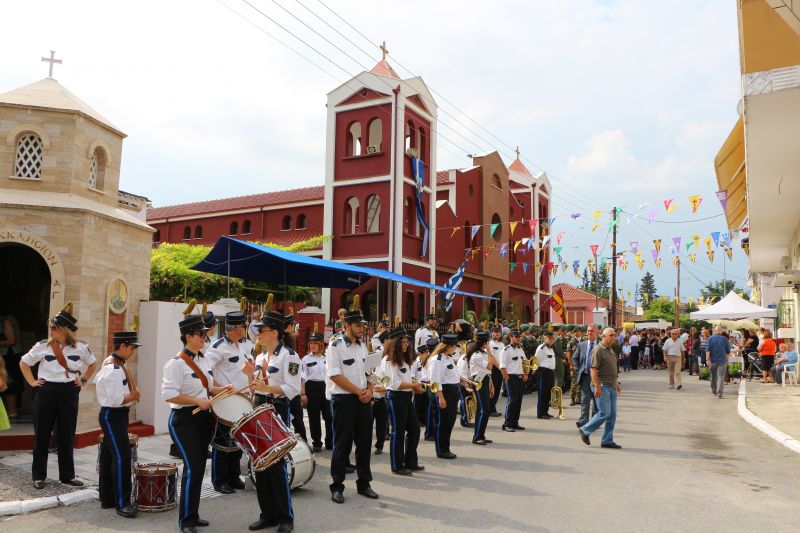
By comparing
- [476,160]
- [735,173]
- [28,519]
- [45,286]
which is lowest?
[28,519]

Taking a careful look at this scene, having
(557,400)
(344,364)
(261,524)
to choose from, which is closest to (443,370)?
(344,364)

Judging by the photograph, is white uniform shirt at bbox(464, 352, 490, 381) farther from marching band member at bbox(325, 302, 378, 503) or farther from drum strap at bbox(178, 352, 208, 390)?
drum strap at bbox(178, 352, 208, 390)

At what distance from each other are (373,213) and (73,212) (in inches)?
700

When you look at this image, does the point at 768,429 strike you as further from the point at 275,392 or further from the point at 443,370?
the point at 275,392

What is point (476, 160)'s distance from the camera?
113 feet

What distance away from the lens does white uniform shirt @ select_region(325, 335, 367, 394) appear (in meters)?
7.20

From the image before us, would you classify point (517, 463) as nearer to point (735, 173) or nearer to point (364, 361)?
point (364, 361)

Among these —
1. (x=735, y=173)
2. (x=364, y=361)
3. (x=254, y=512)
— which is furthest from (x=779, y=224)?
(x=254, y=512)

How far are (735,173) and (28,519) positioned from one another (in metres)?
14.4

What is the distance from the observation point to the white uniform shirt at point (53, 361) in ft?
25.2

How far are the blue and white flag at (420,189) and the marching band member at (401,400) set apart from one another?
19.1 meters

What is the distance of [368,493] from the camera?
7.17 metres

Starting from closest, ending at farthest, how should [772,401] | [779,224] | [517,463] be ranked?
[517,463] < [772,401] < [779,224]

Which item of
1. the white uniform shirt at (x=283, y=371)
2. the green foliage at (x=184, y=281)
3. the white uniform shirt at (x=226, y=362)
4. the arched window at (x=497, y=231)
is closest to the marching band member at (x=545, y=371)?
the white uniform shirt at (x=283, y=371)
